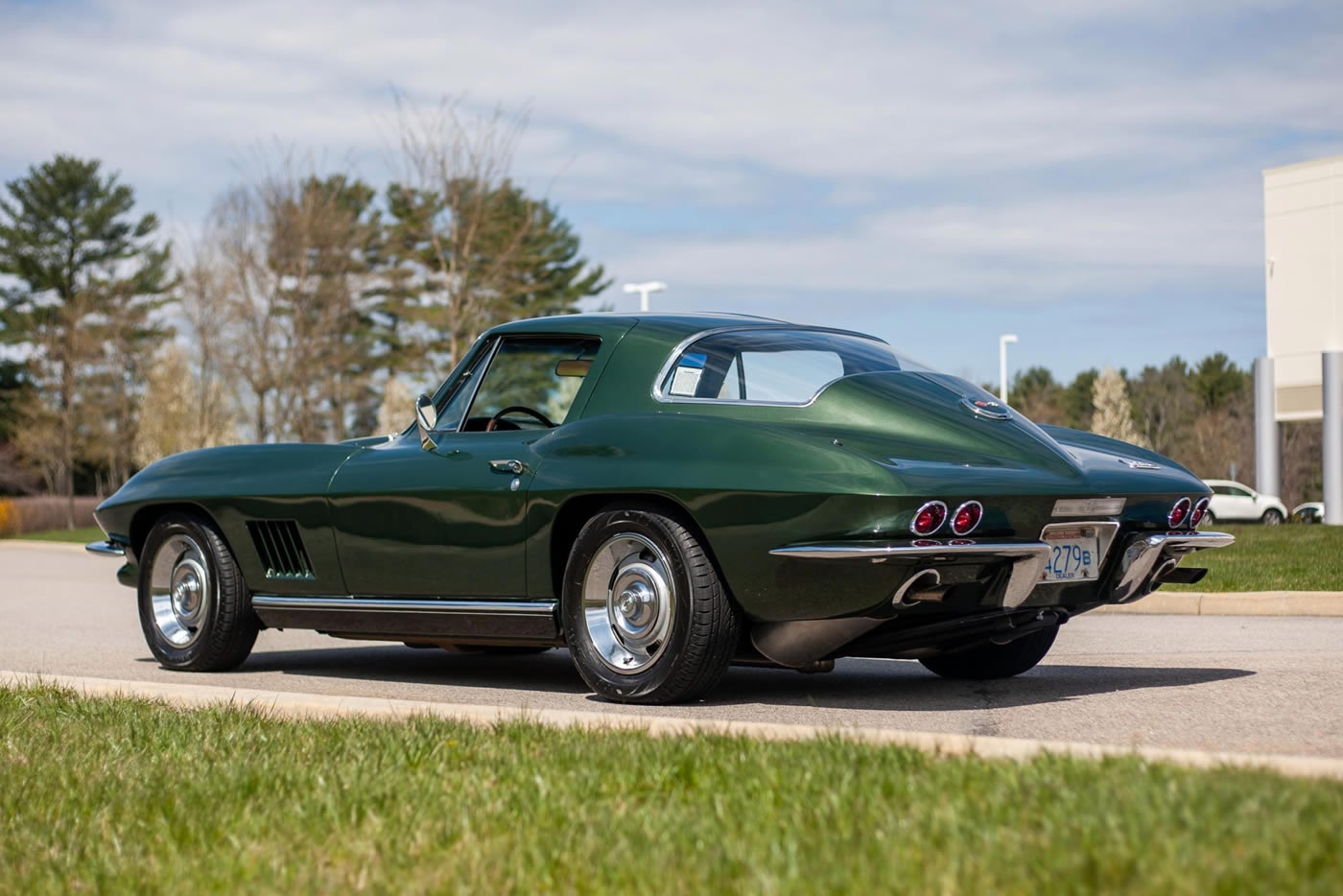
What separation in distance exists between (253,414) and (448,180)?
1454 cm

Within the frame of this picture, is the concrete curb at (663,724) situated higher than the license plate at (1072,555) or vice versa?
the license plate at (1072,555)

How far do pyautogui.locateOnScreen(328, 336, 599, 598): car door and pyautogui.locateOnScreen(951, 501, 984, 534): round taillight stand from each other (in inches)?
72.7

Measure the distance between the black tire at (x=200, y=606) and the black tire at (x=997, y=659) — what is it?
3.49 meters

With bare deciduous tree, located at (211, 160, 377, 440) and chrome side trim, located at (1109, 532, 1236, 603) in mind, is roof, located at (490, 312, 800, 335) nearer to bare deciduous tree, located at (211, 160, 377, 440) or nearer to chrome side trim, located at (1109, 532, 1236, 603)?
chrome side trim, located at (1109, 532, 1236, 603)

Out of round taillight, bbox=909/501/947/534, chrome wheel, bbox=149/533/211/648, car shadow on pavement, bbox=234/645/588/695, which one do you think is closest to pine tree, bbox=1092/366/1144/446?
car shadow on pavement, bbox=234/645/588/695

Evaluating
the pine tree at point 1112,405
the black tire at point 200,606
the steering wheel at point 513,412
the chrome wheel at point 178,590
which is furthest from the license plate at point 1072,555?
the pine tree at point 1112,405

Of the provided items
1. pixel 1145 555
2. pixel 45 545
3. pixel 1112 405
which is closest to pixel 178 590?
pixel 1145 555

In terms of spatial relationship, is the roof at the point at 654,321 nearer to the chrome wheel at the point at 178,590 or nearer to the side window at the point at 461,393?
the side window at the point at 461,393

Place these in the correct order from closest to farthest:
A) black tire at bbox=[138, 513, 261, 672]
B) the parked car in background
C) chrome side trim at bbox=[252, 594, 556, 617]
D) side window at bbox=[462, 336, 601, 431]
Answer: chrome side trim at bbox=[252, 594, 556, 617] → side window at bbox=[462, 336, 601, 431] → black tire at bbox=[138, 513, 261, 672] → the parked car in background

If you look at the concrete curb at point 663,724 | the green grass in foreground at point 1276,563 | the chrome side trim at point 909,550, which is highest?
the chrome side trim at point 909,550

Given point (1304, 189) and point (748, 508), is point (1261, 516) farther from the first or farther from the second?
point (748, 508)

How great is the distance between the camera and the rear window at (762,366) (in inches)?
243

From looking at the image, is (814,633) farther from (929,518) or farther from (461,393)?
(461,393)

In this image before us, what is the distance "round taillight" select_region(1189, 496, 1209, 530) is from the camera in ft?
20.6
